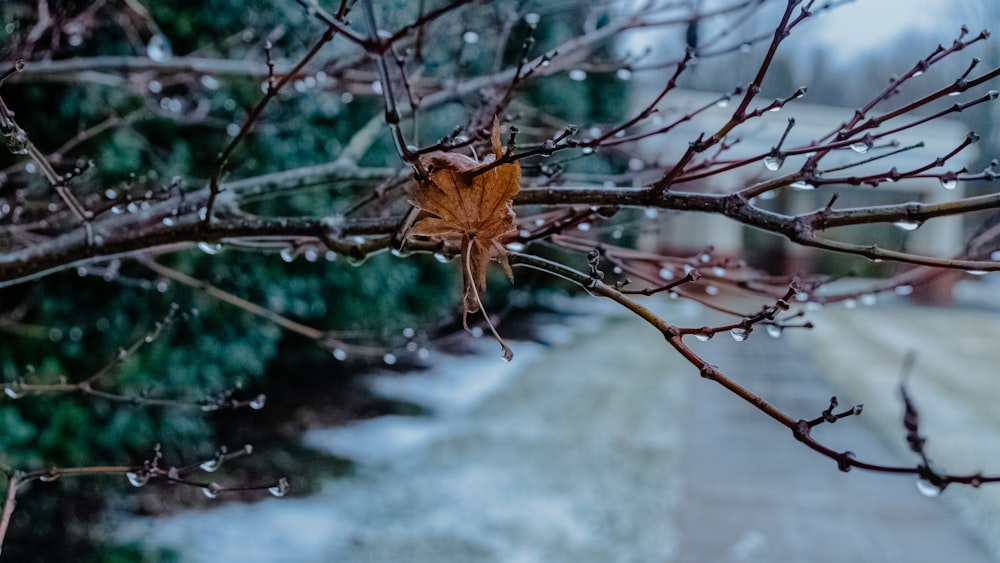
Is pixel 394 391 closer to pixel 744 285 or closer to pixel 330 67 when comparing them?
pixel 330 67

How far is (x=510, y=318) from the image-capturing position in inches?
537

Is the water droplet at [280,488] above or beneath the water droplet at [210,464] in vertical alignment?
beneath

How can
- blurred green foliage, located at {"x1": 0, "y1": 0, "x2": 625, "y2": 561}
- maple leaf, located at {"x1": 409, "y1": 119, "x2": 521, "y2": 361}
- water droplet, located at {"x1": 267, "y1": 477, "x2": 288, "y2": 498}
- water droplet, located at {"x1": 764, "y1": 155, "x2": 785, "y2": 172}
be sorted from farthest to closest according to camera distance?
1. blurred green foliage, located at {"x1": 0, "y1": 0, "x2": 625, "y2": 561}
2. water droplet, located at {"x1": 267, "y1": 477, "x2": 288, "y2": 498}
3. water droplet, located at {"x1": 764, "y1": 155, "x2": 785, "y2": 172}
4. maple leaf, located at {"x1": 409, "y1": 119, "x2": 521, "y2": 361}

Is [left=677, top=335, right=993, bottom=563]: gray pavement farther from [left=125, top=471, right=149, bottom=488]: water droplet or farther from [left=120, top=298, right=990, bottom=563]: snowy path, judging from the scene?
[left=125, top=471, right=149, bottom=488]: water droplet

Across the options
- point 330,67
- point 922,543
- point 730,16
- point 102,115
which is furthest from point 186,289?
point 922,543

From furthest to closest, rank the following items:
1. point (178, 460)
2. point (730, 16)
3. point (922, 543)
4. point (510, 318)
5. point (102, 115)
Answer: point (510, 318) < point (178, 460) < point (922, 543) < point (102, 115) < point (730, 16)

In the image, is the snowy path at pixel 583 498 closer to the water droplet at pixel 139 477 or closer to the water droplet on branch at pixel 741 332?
the water droplet at pixel 139 477

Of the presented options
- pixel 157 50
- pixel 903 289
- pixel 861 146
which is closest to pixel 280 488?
pixel 861 146

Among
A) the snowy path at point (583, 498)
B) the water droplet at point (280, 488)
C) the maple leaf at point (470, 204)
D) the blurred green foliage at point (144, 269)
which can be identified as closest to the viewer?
the maple leaf at point (470, 204)

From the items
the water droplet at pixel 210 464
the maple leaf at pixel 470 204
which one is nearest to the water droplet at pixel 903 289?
the maple leaf at pixel 470 204

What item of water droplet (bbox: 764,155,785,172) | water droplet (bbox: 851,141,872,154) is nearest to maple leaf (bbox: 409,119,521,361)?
water droplet (bbox: 764,155,785,172)

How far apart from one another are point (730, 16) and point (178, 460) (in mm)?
4458

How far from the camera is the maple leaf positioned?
0.95 m

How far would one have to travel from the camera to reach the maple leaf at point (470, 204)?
95cm
